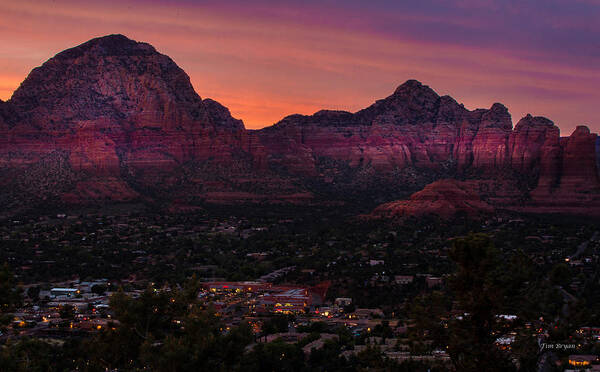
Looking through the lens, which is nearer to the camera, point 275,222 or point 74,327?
point 74,327

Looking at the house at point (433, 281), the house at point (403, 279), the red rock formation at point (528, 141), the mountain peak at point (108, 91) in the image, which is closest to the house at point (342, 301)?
the house at point (403, 279)

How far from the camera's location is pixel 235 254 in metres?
99.6

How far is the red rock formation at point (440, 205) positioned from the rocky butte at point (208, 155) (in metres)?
0.28

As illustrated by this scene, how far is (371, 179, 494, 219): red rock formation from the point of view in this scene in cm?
12369

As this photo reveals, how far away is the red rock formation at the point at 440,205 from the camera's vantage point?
124 meters


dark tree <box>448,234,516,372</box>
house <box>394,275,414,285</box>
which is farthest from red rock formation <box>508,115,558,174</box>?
dark tree <box>448,234,516,372</box>

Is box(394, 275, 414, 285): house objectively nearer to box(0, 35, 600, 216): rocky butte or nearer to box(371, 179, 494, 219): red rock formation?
box(371, 179, 494, 219): red rock formation

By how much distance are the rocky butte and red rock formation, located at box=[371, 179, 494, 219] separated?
281mm

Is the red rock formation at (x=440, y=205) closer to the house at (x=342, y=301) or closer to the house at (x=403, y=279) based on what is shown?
the house at (x=403, y=279)

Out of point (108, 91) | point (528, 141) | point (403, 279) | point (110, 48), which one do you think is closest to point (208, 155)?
point (108, 91)

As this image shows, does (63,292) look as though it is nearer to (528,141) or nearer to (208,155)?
(208,155)

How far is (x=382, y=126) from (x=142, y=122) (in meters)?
65.5

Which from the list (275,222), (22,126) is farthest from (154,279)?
(22,126)

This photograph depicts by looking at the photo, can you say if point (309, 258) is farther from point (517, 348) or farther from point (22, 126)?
point (22, 126)
